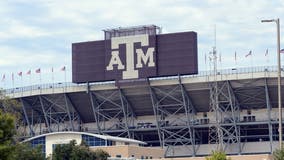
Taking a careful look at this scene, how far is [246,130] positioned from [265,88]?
45.5 feet

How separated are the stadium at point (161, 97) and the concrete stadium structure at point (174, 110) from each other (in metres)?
0.13

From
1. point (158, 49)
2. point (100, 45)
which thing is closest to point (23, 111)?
point (100, 45)

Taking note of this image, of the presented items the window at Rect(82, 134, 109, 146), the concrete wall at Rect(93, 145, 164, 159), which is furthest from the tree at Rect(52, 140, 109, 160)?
the window at Rect(82, 134, 109, 146)

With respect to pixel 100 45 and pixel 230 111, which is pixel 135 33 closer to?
pixel 100 45

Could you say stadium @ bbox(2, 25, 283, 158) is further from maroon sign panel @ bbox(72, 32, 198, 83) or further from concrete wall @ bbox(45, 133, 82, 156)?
concrete wall @ bbox(45, 133, 82, 156)

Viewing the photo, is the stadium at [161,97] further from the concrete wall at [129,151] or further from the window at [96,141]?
the window at [96,141]

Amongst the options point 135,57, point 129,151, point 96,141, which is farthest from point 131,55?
point 129,151

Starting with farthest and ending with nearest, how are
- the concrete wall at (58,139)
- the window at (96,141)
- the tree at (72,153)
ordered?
the window at (96,141) → the concrete wall at (58,139) → the tree at (72,153)

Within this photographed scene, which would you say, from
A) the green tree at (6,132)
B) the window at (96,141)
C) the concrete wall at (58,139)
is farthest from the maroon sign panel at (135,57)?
the green tree at (6,132)

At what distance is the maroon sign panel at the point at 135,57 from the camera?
12450 cm

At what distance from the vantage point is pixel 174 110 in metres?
132

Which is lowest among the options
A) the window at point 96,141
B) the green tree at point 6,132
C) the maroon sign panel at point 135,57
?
the window at point 96,141

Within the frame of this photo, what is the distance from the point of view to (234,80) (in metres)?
122

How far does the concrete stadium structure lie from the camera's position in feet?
407
